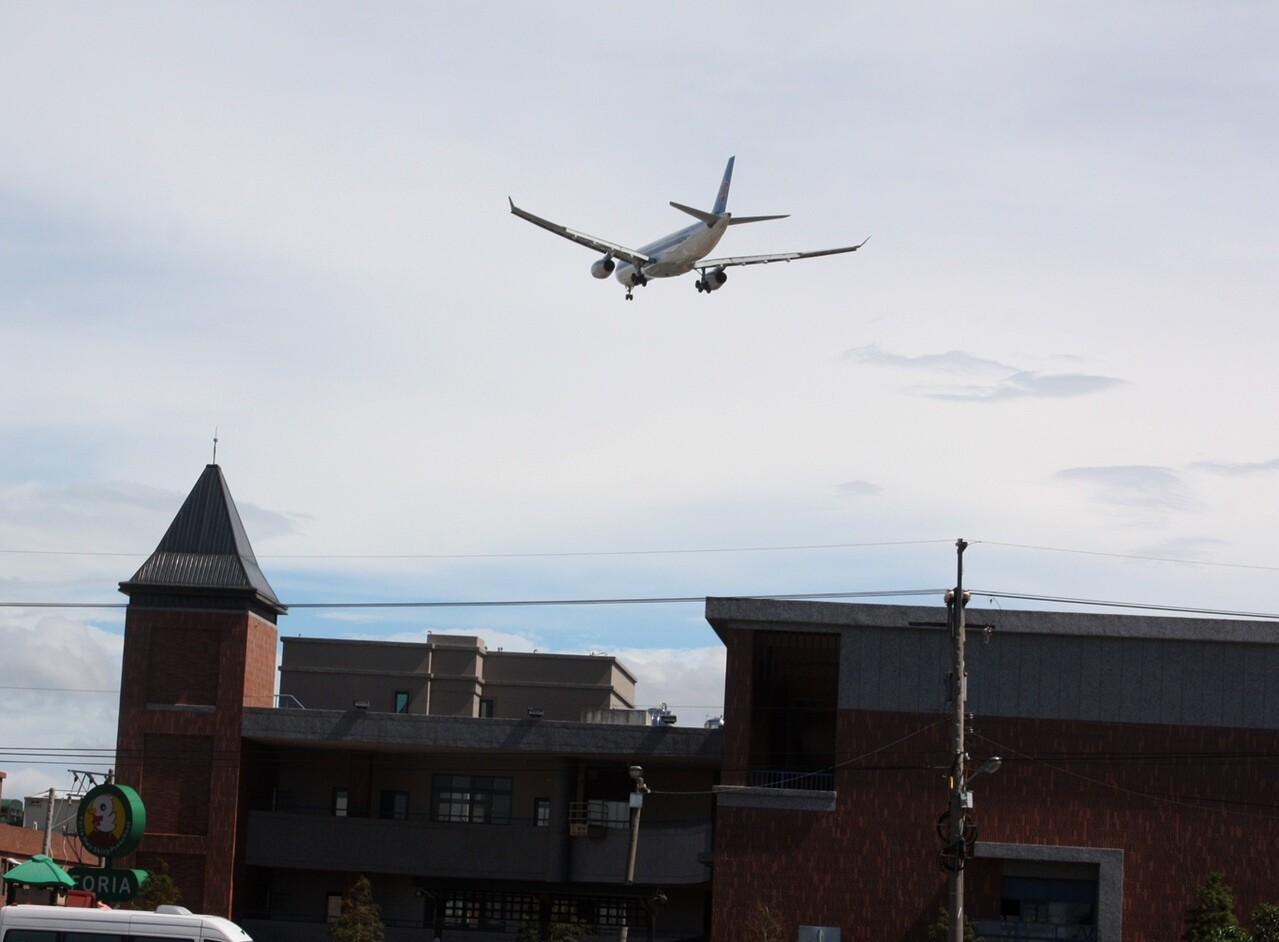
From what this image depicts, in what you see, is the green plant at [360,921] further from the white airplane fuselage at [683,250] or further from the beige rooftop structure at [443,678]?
the white airplane fuselage at [683,250]

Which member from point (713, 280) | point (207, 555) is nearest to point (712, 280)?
point (713, 280)

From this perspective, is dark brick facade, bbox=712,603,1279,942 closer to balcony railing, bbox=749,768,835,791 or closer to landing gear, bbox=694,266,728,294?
balcony railing, bbox=749,768,835,791

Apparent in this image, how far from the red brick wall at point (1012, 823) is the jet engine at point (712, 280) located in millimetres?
15416

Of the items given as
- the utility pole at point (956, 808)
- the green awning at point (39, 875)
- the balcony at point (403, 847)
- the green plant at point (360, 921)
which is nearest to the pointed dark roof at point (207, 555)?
the balcony at point (403, 847)

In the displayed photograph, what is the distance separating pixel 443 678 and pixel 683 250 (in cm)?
3174

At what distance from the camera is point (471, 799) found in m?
66.8

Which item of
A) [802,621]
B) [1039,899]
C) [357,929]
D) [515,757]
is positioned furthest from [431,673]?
[1039,899]

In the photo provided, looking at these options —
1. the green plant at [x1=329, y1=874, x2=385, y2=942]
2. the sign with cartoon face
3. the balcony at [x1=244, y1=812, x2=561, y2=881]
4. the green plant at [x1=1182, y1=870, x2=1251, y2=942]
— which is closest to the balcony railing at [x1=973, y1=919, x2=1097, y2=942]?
the green plant at [x1=1182, y1=870, x2=1251, y2=942]

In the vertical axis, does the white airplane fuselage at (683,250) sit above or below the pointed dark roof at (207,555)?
above

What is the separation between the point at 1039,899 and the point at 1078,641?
8.29 metres

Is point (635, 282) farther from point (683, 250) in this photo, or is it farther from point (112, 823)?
point (112, 823)

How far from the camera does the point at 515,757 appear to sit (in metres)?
65.6

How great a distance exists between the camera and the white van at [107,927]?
27297 millimetres

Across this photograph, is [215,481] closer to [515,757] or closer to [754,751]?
[515,757]
